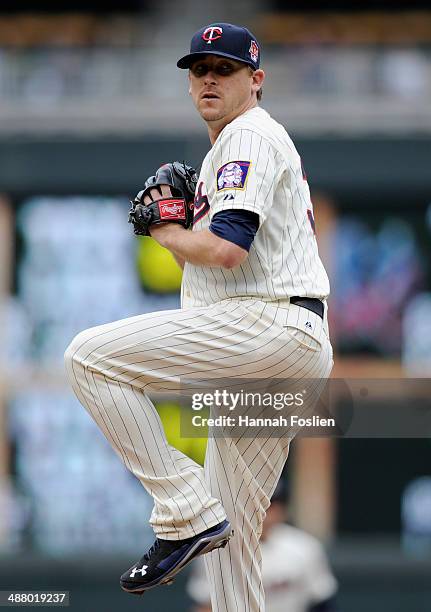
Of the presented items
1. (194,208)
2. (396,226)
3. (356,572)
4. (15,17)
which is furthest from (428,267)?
(194,208)

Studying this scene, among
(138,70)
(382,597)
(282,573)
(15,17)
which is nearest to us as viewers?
(282,573)

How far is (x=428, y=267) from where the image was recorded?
45.1 feet

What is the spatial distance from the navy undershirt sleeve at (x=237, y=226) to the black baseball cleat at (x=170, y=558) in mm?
965

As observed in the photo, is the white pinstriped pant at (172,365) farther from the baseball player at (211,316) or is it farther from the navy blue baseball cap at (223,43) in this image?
the navy blue baseball cap at (223,43)

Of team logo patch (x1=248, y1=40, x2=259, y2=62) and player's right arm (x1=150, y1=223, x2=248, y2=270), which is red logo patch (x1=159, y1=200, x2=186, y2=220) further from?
team logo patch (x1=248, y1=40, x2=259, y2=62)

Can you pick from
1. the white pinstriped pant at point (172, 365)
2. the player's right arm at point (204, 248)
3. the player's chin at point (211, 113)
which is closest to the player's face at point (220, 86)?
the player's chin at point (211, 113)

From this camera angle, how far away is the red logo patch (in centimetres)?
463

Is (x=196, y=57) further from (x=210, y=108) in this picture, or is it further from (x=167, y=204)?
(x=167, y=204)

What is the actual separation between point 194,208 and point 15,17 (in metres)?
12.6

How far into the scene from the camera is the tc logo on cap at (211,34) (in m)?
4.59

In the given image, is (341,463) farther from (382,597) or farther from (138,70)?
(138,70)

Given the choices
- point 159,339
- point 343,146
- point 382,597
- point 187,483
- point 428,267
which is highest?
point 343,146

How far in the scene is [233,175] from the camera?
4434 mm

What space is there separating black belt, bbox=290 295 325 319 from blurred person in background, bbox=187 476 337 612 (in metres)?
2.82
